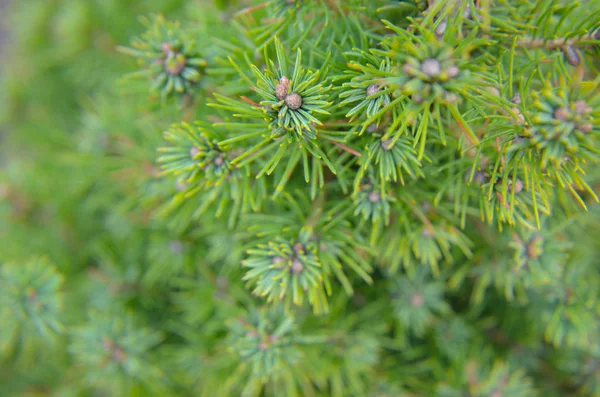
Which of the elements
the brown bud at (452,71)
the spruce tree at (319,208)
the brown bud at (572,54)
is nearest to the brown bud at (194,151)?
the spruce tree at (319,208)

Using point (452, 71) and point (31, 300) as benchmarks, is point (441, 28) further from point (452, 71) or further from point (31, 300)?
point (31, 300)

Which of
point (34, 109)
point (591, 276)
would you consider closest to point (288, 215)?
point (591, 276)

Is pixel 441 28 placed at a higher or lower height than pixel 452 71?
higher

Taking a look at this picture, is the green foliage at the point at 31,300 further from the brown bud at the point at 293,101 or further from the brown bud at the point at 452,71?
the brown bud at the point at 452,71

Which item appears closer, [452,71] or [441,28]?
[452,71]

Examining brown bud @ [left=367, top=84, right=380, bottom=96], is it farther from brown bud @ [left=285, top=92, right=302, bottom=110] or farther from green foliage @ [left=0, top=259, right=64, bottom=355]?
green foliage @ [left=0, top=259, right=64, bottom=355]

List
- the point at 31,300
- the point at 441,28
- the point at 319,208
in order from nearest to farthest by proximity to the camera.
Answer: the point at 441,28
the point at 319,208
the point at 31,300

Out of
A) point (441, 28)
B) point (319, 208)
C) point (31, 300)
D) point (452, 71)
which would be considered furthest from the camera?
point (31, 300)

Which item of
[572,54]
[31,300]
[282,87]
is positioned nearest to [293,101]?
[282,87]

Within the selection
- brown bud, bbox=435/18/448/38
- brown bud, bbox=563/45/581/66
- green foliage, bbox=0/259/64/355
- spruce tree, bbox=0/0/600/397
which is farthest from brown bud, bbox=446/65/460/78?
green foliage, bbox=0/259/64/355
